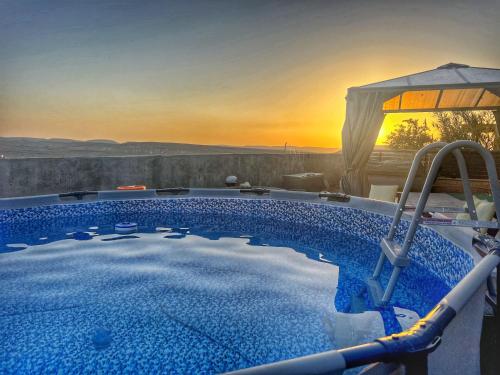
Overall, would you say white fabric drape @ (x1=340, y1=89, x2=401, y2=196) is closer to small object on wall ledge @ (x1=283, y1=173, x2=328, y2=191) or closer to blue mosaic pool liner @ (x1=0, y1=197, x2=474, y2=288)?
blue mosaic pool liner @ (x1=0, y1=197, x2=474, y2=288)

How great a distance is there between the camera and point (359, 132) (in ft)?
20.6

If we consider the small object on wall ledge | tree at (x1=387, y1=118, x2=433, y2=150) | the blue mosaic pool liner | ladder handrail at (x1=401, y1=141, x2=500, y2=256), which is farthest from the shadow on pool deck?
tree at (x1=387, y1=118, x2=433, y2=150)

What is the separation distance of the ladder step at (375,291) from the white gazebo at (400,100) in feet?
10.3

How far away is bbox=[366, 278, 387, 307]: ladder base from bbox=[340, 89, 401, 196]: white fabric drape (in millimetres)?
3099

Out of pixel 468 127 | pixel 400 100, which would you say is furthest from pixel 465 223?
pixel 468 127

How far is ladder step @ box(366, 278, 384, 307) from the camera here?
3.10 metres

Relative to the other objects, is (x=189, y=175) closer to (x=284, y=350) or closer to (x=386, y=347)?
(x=284, y=350)

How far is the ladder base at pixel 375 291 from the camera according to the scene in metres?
3.06

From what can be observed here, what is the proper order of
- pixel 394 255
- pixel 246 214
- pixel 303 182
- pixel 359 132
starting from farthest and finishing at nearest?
pixel 303 182 < pixel 246 214 < pixel 359 132 < pixel 394 255

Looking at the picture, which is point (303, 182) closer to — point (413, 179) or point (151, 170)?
point (151, 170)


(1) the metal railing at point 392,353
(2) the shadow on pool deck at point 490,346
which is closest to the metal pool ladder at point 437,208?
(2) the shadow on pool deck at point 490,346

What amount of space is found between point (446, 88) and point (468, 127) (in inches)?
494

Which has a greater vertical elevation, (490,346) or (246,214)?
(490,346)

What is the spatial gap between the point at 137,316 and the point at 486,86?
5610 mm
